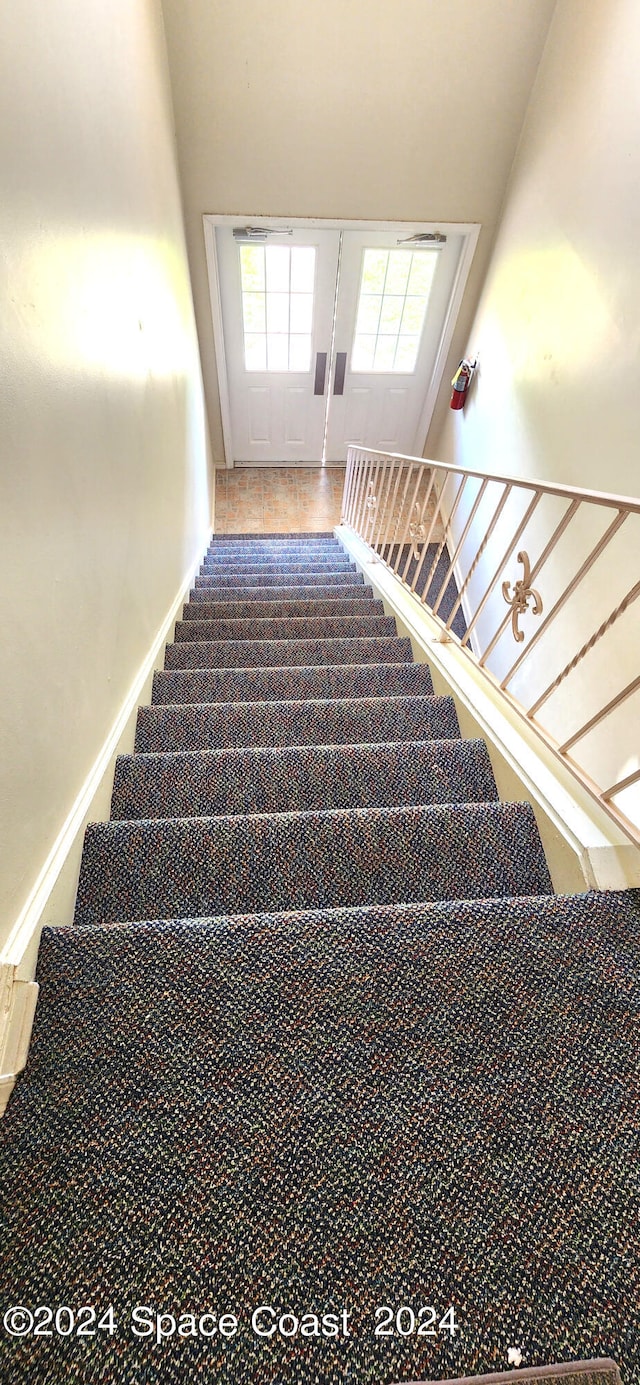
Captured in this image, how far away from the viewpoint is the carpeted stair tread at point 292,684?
1679mm

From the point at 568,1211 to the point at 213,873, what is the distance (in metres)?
0.64

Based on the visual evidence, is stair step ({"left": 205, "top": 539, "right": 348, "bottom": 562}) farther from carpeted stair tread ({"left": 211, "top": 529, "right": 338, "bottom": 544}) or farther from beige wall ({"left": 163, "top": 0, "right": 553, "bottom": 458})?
beige wall ({"left": 163, "top": 0, "right": 553, "bottom": 458})

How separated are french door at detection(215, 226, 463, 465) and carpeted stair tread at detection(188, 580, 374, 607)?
2.58m

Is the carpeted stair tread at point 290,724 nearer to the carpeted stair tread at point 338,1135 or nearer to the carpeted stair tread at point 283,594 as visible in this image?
the carpeted stair tread at point 338,1135

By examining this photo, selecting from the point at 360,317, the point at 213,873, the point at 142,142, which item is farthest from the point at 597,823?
the point at 360,317

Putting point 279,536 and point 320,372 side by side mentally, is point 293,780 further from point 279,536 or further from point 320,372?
point 320,372

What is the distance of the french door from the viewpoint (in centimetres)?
362

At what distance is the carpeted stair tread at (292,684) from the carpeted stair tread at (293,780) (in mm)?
454

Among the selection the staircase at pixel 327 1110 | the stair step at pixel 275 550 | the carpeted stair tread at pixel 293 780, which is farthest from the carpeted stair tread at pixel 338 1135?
the stair step at pixel 275 550

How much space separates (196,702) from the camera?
5.54 feet

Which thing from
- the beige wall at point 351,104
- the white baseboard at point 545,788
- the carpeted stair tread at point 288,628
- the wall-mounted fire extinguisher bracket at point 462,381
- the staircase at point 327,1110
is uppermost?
the beige wall at point 351,104

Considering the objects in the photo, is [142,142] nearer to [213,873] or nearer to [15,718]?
[15,718]

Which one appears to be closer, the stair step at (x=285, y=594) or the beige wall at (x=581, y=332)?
the beige wall at (x=581, y=332)

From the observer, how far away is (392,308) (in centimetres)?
393
